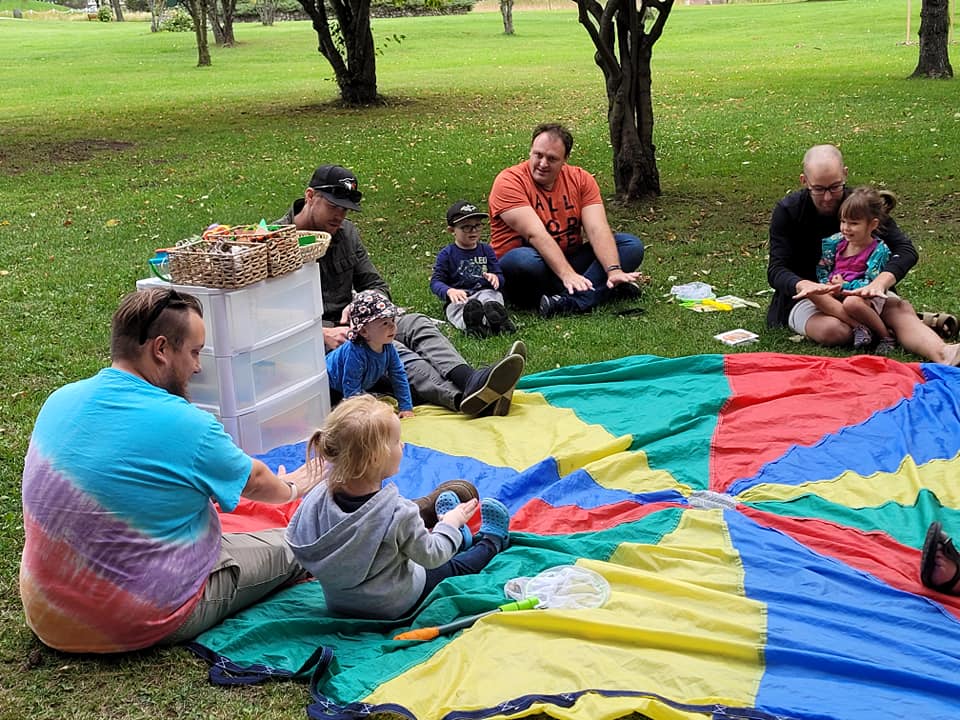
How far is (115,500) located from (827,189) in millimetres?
5001

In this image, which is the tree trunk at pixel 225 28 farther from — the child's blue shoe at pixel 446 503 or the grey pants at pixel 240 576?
the grey pants at pixel 240 576

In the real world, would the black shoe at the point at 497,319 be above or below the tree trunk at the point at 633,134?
below

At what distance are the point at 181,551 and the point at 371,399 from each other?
0.86 m

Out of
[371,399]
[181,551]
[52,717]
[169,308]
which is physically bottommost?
[52,717]

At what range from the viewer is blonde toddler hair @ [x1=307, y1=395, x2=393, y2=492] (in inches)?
142

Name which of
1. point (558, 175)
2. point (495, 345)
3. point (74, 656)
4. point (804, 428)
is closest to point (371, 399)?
point (74, 656)

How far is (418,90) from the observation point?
23.9 m

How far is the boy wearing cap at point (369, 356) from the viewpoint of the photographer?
18.5ft

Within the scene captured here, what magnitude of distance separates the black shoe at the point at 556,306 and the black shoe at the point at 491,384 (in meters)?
1.83

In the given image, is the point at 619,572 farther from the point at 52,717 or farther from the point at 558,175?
the point at 558,175

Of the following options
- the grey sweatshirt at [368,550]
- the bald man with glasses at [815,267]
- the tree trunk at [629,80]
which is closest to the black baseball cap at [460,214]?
the bald man with glasses at [815,267]

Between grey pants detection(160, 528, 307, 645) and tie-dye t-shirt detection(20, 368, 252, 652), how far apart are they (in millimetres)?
152

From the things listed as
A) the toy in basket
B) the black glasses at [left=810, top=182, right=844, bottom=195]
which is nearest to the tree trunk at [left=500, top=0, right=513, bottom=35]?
the black glasses at [left=810, top=182, right=844, bottom=195]

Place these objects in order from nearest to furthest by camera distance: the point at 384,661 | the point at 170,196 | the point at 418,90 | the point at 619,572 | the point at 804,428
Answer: the point at 384,661 < the point at 619,572 < the point at 804,428 < the point at 170,196 < the point at 418,90
